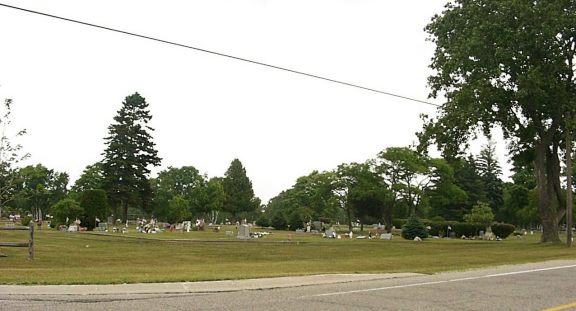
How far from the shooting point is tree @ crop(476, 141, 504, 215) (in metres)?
100

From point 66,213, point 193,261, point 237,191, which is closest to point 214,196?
point 237,191

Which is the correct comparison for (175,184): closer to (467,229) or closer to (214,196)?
(214,196)

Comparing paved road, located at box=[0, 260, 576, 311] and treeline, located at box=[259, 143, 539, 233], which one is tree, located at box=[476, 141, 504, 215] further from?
paved road, located at box=[0, 260, 576, 311]

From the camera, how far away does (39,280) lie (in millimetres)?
12000

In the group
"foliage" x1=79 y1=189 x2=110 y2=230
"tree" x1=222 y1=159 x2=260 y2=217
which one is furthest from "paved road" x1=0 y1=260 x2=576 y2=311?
"tree" x1=222 y1=159 x2=260 y2=217

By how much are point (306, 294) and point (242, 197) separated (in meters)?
103

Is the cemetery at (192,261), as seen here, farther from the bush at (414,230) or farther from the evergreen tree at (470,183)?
the evergreen tree at (470,183)

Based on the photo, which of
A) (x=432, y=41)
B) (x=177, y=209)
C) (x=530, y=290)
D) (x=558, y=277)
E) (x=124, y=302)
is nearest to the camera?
(x=124, y=302)

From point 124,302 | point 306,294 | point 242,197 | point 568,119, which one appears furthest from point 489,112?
point 242,197

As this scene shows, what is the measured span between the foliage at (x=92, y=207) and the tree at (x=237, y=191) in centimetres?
6005

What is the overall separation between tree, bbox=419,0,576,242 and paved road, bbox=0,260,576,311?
73.8ft

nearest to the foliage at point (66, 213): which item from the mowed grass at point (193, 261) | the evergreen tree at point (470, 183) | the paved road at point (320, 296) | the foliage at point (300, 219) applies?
the mowed grass at point (193, 261)

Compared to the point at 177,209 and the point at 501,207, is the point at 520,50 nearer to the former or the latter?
the point at 177,209

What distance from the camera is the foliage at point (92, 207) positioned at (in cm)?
4803
